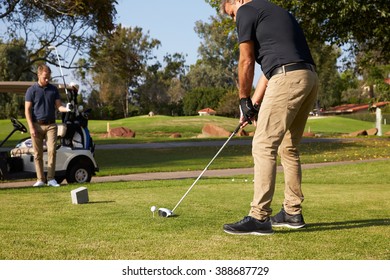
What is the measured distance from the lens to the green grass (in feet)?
17.2

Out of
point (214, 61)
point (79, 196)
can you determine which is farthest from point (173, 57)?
point (79, 196)

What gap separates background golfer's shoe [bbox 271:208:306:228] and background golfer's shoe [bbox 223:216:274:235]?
1.40ft

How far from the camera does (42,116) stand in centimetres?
1344

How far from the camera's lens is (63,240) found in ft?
19.0

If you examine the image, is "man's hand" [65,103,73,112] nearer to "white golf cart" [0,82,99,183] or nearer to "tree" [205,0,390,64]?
"white golf cart" [0,82,99,183]

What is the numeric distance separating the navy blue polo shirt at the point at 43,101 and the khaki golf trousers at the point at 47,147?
0.57 ft

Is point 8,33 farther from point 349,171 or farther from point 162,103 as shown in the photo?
point 162,103

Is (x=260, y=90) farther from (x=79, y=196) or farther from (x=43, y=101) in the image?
(x=43, y=101)

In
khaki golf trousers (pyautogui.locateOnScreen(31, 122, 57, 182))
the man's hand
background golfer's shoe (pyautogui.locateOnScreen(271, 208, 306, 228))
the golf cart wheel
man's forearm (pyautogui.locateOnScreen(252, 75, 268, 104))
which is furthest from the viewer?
the golf cart wheel

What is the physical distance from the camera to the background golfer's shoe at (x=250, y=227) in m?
6.16

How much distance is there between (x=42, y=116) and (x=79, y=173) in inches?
72.3

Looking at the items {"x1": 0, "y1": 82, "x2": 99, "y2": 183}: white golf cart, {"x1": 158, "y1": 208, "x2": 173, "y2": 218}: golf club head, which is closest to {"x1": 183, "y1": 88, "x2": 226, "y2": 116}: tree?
{"x1": 0, "y1": 82, "x2": 99, "y2": 183}: white golf cart

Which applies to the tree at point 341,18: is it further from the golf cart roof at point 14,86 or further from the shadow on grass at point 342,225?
the shadow on grass at point 342,225

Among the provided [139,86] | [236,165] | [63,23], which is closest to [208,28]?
[139,86]
